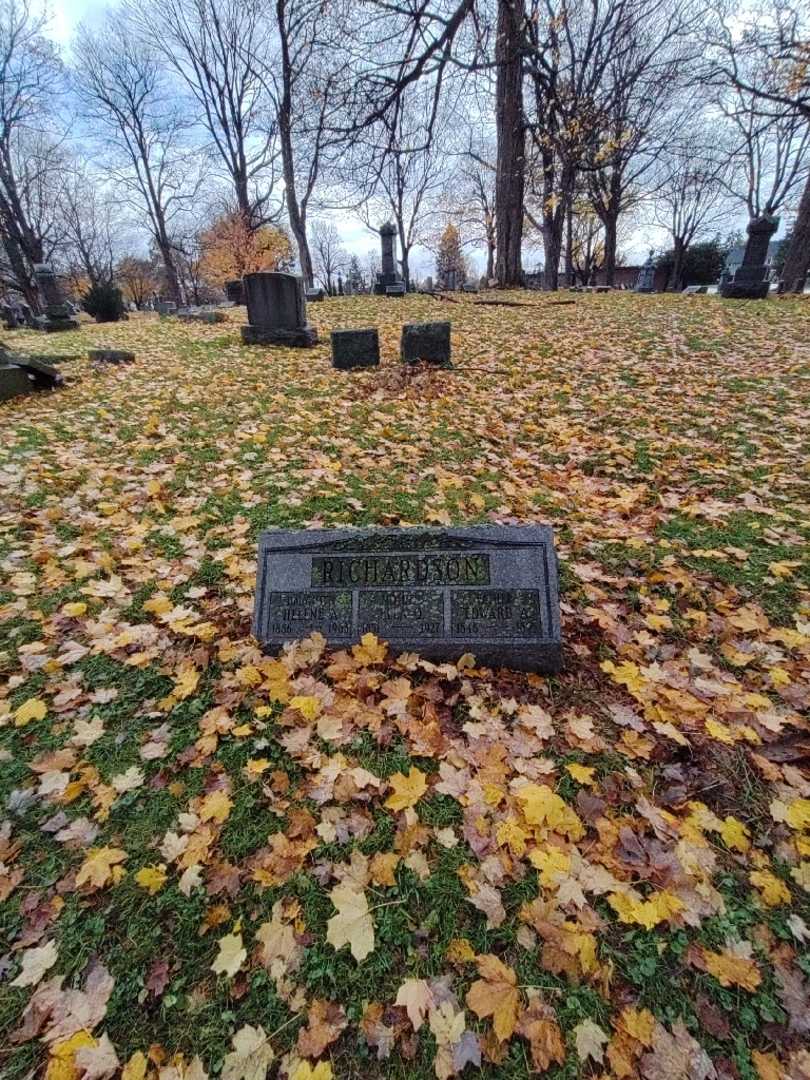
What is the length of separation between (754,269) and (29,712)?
19749mm

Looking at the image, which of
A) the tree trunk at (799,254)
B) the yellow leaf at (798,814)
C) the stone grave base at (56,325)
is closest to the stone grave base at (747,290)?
the tree trunk at (799,254)

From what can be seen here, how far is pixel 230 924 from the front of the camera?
1781 millimetres

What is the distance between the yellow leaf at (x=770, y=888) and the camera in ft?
5.85

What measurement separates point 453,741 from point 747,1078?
4.35ft

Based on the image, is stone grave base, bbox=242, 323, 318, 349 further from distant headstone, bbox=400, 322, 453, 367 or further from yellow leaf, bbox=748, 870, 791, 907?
yellow leaf, bbox=748, 870, 791, 907

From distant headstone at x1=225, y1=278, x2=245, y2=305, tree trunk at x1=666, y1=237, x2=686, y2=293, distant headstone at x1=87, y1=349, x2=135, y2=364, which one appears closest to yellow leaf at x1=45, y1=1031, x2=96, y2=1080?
distant headstone at x1=87, y1=349, x2=135, y2=364

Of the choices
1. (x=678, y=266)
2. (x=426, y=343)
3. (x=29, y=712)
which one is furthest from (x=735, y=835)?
(x=678, y=266)

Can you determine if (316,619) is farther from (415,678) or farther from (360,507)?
(360,507)

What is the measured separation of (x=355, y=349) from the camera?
8203 millimetres

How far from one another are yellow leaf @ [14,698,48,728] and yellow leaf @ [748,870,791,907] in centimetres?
306

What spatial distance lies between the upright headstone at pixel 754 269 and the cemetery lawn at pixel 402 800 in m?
14.4

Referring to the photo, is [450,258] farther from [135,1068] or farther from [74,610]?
[135,1068]

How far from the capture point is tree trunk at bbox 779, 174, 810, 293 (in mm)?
16594

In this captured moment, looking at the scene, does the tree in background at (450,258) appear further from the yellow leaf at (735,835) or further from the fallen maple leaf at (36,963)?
the fallen maple leaf at (36,963)
